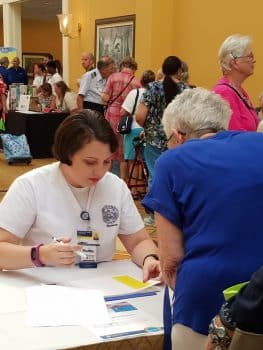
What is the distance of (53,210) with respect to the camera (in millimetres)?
1959

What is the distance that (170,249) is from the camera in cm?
144

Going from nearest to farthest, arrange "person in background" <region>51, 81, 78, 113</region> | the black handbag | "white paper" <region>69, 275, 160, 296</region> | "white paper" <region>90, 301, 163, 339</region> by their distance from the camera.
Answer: "white paper" <region>90, 301, 163, 339</region>
"white paper" <region>69, 275, 160, 296</region>
the black handbag
"person in background" <region>51, 81, 78, 113</region>

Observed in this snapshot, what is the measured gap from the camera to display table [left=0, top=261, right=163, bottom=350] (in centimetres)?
137

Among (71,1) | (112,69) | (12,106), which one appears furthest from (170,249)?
(71,1)

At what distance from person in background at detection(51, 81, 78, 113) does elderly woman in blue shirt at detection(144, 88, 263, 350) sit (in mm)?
7814

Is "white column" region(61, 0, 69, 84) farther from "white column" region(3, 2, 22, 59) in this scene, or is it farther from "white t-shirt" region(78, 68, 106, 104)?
"white t-shirt" region(78, 68, 106, 104)

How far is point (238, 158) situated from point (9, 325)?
28.0 inches

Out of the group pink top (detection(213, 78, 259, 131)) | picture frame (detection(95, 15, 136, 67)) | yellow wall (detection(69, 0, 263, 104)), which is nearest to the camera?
pink top (detection(213, 78, 259, 131))

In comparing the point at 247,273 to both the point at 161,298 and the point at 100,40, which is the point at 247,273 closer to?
the point at 161,298

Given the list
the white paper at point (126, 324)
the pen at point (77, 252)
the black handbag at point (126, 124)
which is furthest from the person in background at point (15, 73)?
the white paper at point (126, 324)

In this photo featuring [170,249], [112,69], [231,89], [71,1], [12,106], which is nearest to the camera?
[170,249]

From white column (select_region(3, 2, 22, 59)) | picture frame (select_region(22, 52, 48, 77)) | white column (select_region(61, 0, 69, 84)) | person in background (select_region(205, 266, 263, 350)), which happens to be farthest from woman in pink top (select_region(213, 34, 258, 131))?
picture frame (select_region(22, 52, 48, 77))

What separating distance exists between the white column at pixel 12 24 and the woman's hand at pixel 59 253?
1292cm

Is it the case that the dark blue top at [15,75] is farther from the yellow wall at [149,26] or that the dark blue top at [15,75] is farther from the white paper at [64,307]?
the white paper at [64,307]
